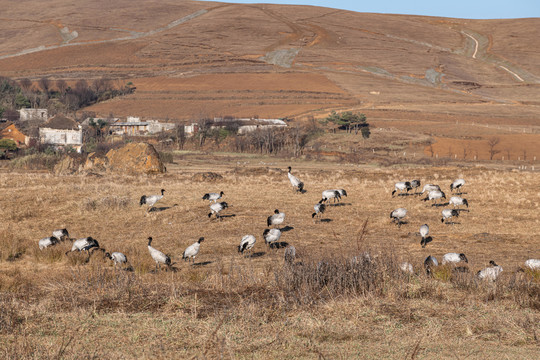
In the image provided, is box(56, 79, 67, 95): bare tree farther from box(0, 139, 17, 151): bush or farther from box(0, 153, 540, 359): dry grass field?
box(0, 153, 540, 359): dry grass field

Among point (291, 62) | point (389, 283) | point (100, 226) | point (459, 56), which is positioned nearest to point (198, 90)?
point (291, 62)

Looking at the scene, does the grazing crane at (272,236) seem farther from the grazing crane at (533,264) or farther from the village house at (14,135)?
the village house at (14,135)

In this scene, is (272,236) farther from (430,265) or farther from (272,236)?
(430,265)

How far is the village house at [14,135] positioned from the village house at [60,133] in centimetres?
223

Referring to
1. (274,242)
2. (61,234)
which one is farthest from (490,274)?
(61,234)

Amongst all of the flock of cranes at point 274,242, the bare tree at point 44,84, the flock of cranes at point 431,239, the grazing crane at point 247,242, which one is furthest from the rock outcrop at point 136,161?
the bare tree at point 44,84

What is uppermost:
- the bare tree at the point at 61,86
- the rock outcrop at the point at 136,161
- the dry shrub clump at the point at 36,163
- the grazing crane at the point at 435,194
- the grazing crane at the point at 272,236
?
the grazing crane at the point at 272,236

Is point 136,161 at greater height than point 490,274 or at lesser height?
lesser

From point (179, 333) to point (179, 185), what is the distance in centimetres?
2445

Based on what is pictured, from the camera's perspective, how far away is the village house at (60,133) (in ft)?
268

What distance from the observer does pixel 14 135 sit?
80812mm

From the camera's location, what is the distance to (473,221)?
23047 millimetres

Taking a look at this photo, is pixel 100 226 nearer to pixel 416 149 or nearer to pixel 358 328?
pixel 358 328

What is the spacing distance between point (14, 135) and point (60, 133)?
5.97 metres
